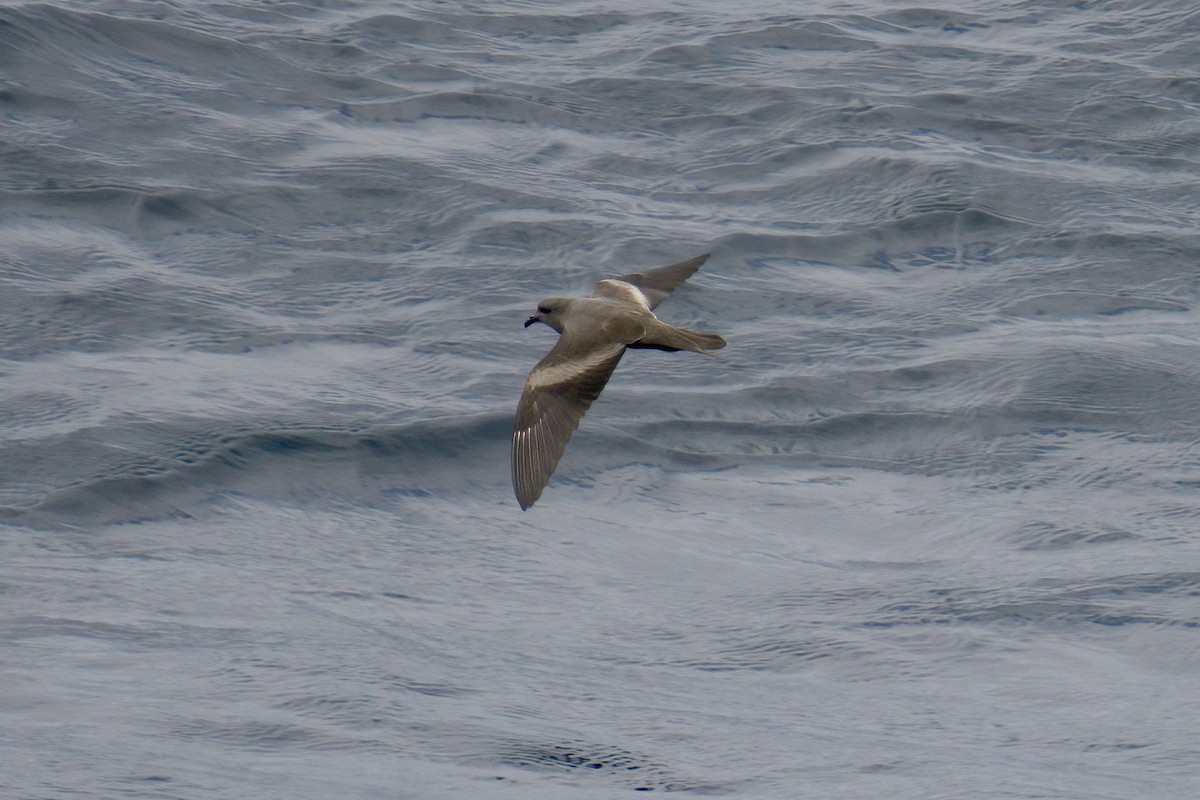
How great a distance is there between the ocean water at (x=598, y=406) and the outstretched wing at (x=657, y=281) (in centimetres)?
98

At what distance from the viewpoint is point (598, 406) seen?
7.84 metres

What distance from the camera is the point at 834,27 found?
1227 centimetres

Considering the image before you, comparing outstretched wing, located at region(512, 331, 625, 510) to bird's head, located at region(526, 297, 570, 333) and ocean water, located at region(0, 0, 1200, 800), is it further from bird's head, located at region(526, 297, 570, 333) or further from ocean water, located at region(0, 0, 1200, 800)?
ocean water, located at region(0, 0, 1200, 800)

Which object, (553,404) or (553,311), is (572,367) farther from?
(553,311)

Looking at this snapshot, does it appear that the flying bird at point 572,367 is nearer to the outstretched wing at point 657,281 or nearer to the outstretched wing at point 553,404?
the outstretched wing at point 553,404

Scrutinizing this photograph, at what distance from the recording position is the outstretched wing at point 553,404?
5.48m

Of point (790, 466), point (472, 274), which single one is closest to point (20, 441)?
point (472, 274)

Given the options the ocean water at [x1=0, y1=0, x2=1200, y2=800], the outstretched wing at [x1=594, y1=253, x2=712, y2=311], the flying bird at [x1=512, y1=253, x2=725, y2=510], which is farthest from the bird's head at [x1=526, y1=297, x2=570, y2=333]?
the ocean water at [x1=0, y1=0, x2=1200, y2=800]

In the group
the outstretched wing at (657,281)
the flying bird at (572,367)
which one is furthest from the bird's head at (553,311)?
the outstretched wing at (657,281)

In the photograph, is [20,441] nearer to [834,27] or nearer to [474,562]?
[474,562]

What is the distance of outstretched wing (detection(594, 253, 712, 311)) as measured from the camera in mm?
6379

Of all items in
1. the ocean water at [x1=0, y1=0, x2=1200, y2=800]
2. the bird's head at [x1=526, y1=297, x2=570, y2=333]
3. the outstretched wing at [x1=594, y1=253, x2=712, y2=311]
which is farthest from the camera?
the outstretched wing at [x1=594, y1=253, x2=712, y2=311]

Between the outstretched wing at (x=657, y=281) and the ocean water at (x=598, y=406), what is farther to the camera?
the outstretched wing at (x=657, y=281)

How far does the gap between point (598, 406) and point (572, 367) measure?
2.08 meters
